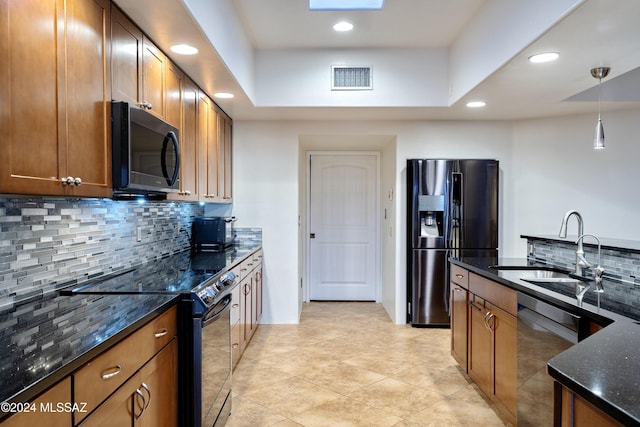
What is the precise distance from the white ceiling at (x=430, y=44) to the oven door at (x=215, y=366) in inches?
61.7

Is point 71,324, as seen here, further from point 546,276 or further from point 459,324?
point 546,276

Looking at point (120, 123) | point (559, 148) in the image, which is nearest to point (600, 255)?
point (559, 148)

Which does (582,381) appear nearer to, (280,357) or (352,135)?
(280,357)

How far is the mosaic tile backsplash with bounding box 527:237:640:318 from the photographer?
6.05 feet

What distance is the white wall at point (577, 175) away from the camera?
381 cm

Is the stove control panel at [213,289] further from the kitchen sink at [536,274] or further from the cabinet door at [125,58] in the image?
the kitchen sink at [536,274]

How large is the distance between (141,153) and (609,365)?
2.03 meters

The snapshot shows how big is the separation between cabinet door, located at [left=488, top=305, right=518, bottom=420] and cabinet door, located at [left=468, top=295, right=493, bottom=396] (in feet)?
0.28

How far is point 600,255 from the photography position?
2.36m

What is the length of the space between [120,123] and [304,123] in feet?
8.93

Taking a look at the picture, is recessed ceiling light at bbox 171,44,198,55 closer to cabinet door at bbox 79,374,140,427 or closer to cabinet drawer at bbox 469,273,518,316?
cabinet door at bbox 79,374,140,427

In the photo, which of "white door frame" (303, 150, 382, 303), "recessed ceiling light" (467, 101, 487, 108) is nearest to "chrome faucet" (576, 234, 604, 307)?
"recessed ceiling light" (467, 101, 487, 108)

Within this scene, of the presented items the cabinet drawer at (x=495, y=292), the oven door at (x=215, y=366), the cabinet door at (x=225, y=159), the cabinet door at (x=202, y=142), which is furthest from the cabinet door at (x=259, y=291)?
the cabinet drawer at (x=495, y=292)

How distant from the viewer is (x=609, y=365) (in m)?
1.01
